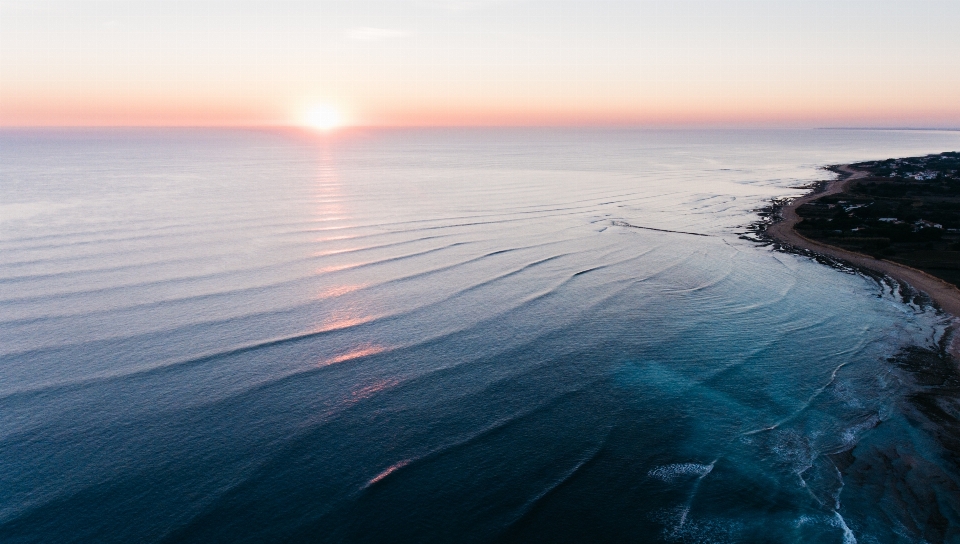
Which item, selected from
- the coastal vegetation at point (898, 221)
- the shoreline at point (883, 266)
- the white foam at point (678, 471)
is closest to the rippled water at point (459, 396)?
the white foam at point (678, 471)

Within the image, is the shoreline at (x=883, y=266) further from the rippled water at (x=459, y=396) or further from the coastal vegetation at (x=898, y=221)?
the rippled water at (x=459, y=396)

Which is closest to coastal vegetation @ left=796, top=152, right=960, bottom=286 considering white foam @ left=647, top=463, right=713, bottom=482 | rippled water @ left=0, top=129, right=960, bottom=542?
rippled water @ left=0, top=129, right=960, bottom=542

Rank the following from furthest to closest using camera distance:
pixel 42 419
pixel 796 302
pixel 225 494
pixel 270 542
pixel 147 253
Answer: pixel 147 253 < pixel 796 302 < pixel 42 419 < pixel 225 494 < pixel 270 542

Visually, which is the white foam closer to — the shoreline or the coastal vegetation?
the shoreline

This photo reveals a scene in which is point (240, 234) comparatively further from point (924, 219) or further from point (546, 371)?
point (924, 219)

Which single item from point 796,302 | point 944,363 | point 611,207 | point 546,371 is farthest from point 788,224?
point 546,371

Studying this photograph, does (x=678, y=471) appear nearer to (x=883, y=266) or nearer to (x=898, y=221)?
(x=883, y=266)
